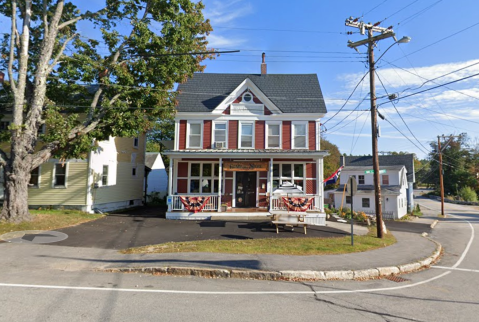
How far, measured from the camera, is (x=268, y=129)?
712 inches

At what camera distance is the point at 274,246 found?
9.71m

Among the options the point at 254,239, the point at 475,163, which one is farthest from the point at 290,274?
the point at 475,163

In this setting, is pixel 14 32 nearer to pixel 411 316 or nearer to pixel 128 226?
pixel 128 226

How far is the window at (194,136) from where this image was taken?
1786 cm

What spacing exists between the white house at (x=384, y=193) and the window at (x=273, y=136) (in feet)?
51.4

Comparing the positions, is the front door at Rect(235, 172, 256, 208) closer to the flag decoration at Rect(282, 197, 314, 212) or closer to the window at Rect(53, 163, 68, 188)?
the flag decoration at Rect(282, 197, 314, 212)

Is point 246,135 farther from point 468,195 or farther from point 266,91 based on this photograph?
point 468,195

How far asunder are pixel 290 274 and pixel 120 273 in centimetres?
430

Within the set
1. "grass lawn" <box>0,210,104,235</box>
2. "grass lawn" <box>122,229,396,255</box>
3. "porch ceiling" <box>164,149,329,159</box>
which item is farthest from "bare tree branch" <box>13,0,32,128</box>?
"grass lawn" <box>122,229,396,255</box>

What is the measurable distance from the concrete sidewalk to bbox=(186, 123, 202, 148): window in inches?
388

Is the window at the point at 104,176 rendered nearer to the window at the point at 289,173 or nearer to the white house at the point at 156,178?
the white house at the point at 156,178

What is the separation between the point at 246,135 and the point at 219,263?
11600 mm

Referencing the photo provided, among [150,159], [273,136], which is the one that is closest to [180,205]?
[273,136]

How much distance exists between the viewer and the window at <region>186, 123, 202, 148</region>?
1786cm
